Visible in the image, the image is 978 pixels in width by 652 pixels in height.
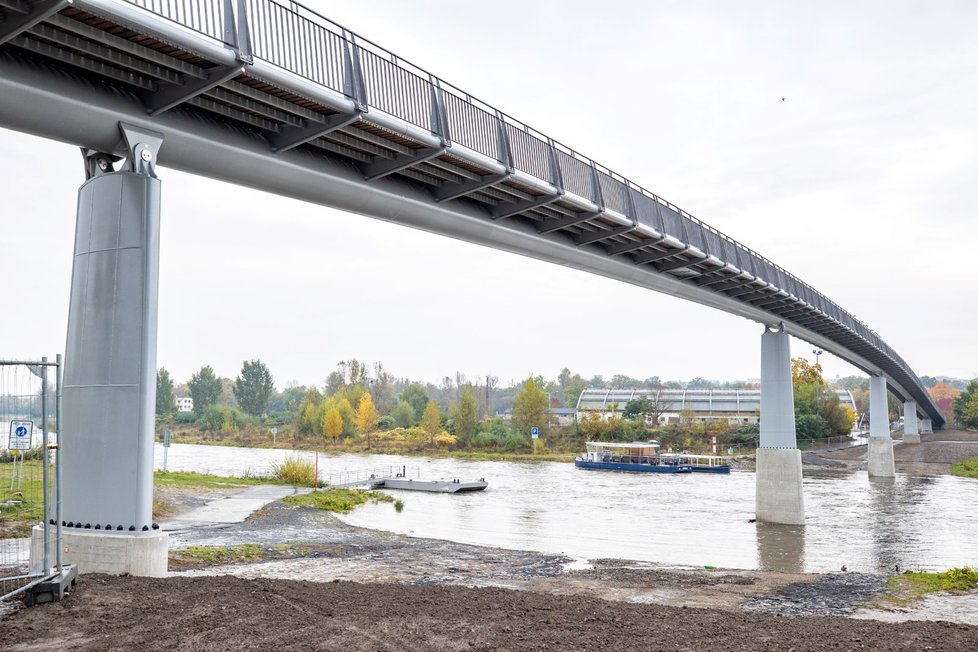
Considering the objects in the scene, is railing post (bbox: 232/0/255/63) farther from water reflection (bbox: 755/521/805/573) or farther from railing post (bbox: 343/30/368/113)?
water reflection (bbox: 755/521/805/573)

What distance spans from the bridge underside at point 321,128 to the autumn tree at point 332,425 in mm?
78822

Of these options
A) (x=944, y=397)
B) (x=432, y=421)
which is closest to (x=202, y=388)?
(x=432, y=421)

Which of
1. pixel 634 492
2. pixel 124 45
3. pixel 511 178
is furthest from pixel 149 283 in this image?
pixel 634 492

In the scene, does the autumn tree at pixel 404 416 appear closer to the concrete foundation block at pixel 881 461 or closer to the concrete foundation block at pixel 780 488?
the concrete foundation block at pixel 881 461

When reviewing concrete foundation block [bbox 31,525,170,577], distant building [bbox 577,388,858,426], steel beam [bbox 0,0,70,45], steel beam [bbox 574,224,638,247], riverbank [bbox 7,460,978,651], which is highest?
steel beam [bbox 574,224,638,247]

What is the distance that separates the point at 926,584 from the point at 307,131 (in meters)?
16.3

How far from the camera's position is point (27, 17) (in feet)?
30.0

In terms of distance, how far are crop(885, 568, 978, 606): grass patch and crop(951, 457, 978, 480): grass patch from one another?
50200 millimetres

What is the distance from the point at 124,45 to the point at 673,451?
81.8 m

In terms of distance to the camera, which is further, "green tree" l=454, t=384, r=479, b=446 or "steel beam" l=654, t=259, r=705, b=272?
"green tree" l=454, t=384, r=479, b=446

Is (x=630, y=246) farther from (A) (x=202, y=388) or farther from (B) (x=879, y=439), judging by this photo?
(A) (x=202, y=388)

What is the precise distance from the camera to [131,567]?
35.6 feet

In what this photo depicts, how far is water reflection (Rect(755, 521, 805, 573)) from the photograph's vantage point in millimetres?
23484

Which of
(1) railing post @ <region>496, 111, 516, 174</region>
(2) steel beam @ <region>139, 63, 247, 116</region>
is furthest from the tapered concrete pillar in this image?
(2) steel beam @ <region>139, 63, 247, 116</region>
